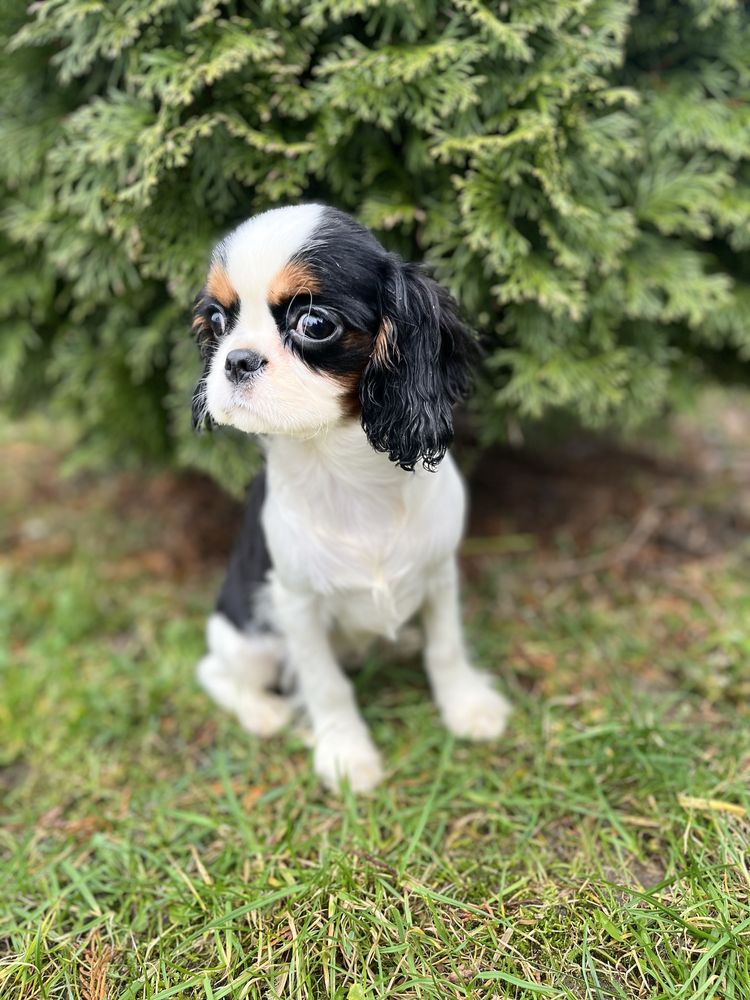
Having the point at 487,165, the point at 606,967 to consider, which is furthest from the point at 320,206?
the point at 606,967

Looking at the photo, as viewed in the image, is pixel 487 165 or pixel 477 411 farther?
pixel 477 411

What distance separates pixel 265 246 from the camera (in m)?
1.90

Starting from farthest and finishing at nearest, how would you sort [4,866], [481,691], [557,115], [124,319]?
[124,319]
[481,691]
[557,115]
[4,866]

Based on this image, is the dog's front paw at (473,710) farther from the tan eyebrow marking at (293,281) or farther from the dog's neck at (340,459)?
the tan eyebrow marking at (293,281)

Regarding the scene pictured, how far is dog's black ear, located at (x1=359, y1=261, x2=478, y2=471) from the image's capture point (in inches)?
79.0

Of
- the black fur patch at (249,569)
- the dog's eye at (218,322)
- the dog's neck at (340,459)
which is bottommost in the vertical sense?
the black fur patch at (249,569)

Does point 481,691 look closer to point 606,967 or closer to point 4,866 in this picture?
point 606,967

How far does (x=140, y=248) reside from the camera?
8.88 ft

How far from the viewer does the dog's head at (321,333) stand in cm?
192

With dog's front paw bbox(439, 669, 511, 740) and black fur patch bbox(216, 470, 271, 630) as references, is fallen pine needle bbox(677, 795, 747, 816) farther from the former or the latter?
black fur patch bbox(216, 470, 271, 630)

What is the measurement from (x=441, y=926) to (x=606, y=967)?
15.5 inches

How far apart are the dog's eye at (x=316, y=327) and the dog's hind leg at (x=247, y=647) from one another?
916 mm

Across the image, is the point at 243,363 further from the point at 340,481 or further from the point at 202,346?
the point at 340,481

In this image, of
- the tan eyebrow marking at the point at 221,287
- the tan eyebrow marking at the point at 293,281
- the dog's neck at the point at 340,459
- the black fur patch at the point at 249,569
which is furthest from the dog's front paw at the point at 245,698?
the tan eyebrow marking at the point at 293,281
